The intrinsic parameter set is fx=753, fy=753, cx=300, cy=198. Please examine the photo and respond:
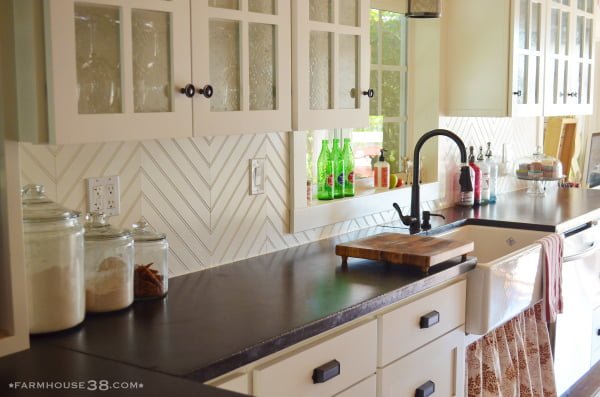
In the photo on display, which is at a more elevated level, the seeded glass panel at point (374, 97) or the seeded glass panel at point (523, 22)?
the seeded glass panel at point (523, 22)

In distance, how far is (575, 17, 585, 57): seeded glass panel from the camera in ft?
14.9

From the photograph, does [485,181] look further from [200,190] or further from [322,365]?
[322,365]

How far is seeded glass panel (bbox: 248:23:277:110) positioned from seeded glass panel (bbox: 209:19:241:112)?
0.07m

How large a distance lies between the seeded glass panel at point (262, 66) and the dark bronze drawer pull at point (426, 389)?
101 cm

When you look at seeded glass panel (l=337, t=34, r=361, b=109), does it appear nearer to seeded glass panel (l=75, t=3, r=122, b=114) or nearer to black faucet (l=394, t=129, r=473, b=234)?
black faucet (l=394, t=129, r=473, b=234)

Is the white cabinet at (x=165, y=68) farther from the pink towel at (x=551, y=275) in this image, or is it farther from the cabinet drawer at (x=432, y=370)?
the pink towel at (x=551, y=275)

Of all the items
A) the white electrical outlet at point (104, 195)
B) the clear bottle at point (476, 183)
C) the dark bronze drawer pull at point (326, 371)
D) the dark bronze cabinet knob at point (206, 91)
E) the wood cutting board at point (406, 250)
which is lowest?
the dark bronze drawer pull at point (326, 371)

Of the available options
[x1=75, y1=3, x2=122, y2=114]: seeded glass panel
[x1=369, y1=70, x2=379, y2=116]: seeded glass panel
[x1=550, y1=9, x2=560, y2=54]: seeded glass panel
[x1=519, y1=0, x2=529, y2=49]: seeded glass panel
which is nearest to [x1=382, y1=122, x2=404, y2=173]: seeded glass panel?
[x1=369, y1=70, x2=379, y2=116]: seeded glass panel

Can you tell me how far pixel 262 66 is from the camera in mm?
2246

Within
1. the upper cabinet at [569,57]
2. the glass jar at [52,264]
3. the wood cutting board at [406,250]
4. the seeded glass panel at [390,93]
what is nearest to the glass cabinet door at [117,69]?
the glass jar at [52,264]

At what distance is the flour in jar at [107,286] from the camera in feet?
6.32

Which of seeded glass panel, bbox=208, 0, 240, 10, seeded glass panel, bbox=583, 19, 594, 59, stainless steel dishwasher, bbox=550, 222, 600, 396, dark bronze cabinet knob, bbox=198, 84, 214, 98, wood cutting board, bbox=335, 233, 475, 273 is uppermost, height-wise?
seeded glass panel, bbox=583, 19, 594, 59

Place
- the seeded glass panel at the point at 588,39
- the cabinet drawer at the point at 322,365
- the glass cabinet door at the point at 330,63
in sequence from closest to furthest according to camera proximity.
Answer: the cabinet drawer at the point at 322,365, the glass cabinet door at the point at 330,63, the seeded glass panel at the point at 588,39

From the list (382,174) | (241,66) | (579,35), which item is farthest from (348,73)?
(579,35)
